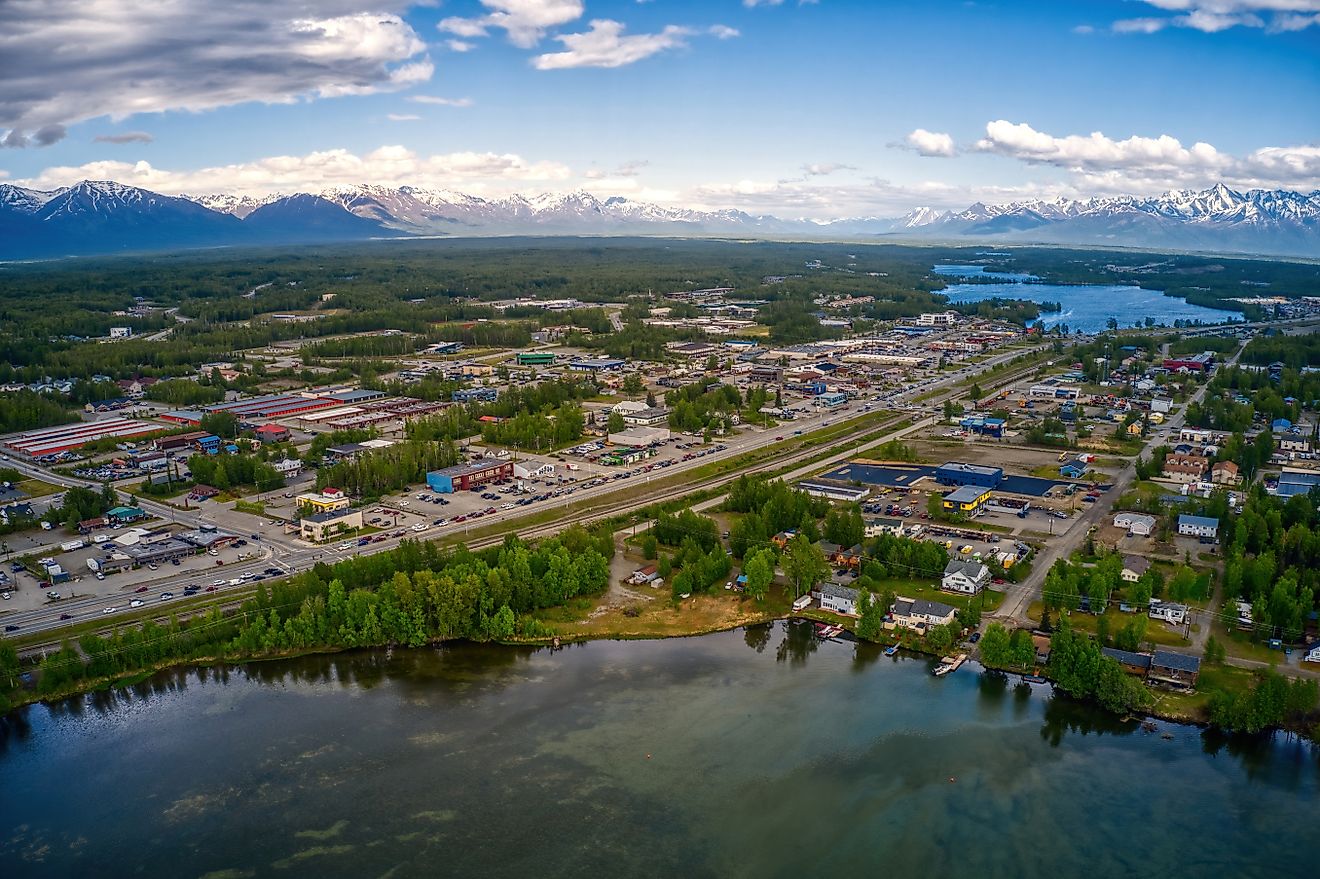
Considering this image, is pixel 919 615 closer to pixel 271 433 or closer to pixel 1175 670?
pixel 1175 670

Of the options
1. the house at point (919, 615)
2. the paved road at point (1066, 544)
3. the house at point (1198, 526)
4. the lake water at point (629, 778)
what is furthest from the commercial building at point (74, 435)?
the house at point (1198, 526)

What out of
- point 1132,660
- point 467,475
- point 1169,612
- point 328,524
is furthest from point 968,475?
point 328,524

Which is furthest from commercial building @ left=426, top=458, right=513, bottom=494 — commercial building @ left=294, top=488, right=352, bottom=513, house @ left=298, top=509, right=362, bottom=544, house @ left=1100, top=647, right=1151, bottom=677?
house @ left=1100, top=647, right=1151, bottom=677

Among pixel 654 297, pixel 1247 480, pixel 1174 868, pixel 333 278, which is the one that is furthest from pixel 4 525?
pixel 333 278

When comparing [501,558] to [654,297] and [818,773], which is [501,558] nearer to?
[818,773]

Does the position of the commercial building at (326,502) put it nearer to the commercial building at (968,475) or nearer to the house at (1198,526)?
the commercial building at (968,475)

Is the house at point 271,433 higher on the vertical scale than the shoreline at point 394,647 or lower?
higher

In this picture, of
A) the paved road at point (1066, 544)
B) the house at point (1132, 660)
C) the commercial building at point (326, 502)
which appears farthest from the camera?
the commercial building at point (326, 502)
